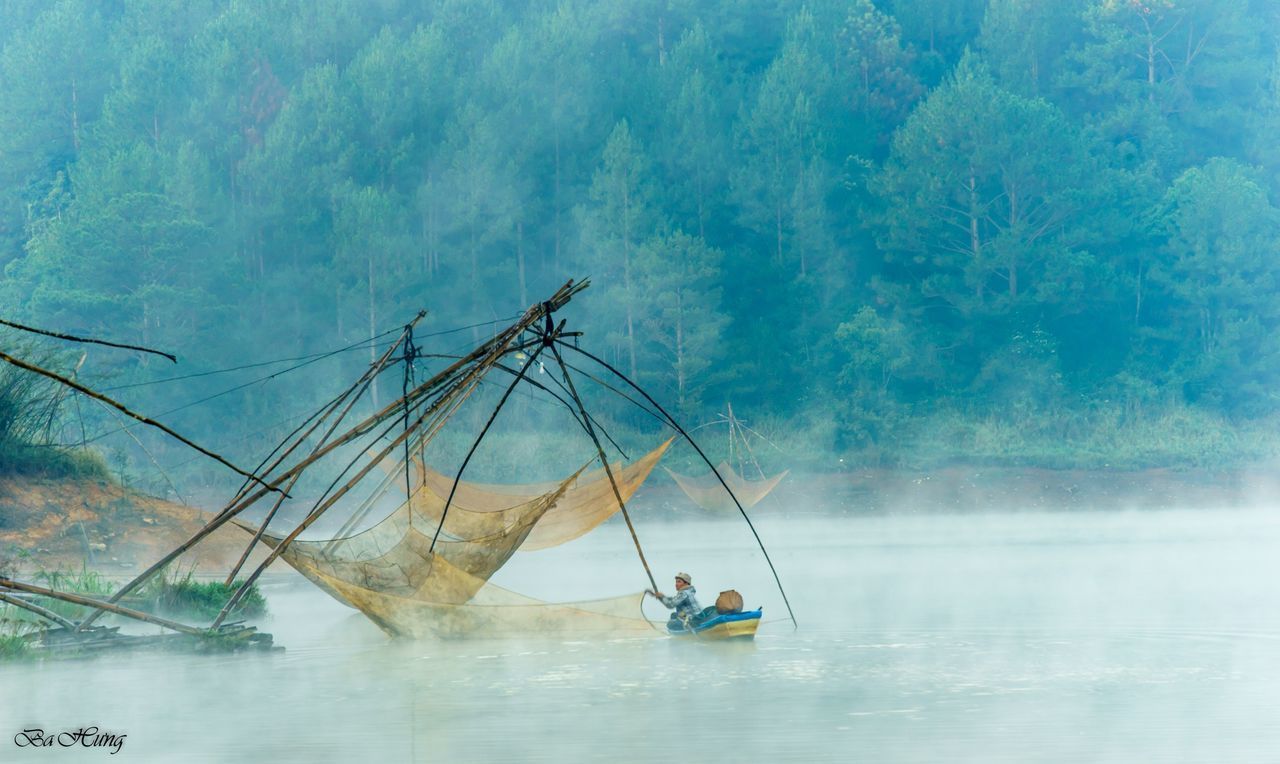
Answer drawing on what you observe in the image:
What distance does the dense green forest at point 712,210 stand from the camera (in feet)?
121

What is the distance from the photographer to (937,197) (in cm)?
4000

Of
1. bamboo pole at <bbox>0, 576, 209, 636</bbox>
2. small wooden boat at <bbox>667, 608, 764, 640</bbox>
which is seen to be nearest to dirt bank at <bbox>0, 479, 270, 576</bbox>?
bamboo pole at <bbox>0, 576, 209, 636</bbox>

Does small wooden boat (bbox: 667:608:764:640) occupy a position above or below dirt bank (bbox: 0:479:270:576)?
below

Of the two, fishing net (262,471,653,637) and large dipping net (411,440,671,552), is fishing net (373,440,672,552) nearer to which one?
large dipping net (411,440,671,552)

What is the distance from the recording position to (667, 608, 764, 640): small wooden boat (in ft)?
38.5

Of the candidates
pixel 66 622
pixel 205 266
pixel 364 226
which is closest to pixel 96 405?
pixel 205 266

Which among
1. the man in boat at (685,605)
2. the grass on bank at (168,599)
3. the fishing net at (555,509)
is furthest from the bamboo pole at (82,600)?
the man in boat at (685,605)

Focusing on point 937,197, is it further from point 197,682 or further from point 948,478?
point 197,682

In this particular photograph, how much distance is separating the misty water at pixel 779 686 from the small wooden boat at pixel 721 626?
0.13 m

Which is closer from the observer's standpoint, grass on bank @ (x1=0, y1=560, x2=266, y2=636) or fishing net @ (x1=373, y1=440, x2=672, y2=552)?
grass on bank @ (x1=0, y1=560, x2=266, y2=636)

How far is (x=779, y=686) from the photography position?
10039mm

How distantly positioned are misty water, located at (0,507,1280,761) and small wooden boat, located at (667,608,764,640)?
134mm

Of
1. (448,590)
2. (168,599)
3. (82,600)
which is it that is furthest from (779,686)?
(168,599)

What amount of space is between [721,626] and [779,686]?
1.77 m
